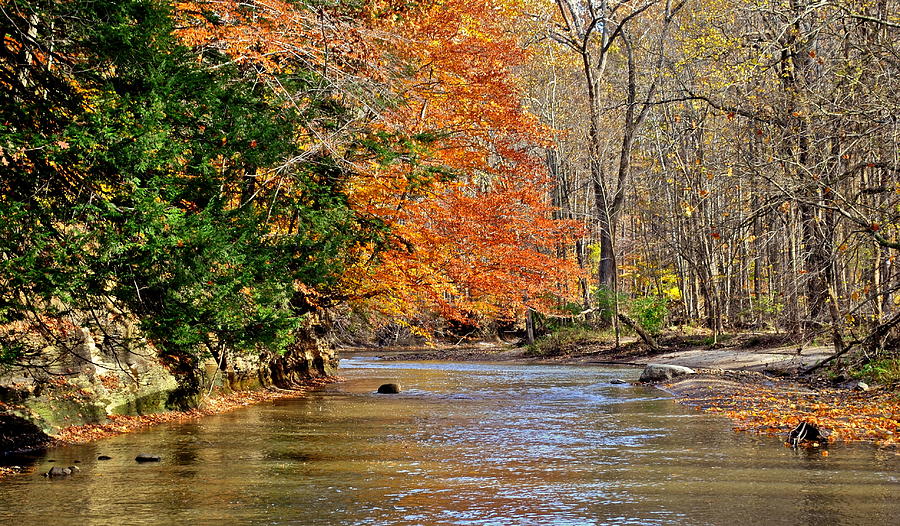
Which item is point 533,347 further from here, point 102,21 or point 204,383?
point 102,21

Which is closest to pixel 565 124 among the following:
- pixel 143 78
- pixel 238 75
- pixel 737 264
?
pixel 737 264

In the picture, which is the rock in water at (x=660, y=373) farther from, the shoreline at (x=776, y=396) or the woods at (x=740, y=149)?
the woods at (x=740, y=149)

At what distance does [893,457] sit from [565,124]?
32915 mm

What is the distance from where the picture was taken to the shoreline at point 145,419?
1147 centimetres

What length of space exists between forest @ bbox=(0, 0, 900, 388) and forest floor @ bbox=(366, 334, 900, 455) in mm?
991

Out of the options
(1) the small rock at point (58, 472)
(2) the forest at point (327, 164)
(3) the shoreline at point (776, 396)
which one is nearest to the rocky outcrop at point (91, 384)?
(2) the forest at point (327, 164)

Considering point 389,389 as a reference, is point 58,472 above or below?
above

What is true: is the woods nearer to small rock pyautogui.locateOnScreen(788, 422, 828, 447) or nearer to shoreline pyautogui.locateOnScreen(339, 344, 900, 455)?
shoreline pyautogui.locateOnScreen(339, 344, 900, 455)

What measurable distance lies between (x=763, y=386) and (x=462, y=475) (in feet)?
35.5

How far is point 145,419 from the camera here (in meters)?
14.3

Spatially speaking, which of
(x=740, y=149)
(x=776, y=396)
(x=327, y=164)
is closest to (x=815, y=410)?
(x=776, y=396)

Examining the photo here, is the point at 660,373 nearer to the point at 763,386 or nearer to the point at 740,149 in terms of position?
the point at 763,386

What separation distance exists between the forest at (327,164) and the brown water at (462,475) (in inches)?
73.5

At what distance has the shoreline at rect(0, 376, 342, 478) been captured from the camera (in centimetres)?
1147
